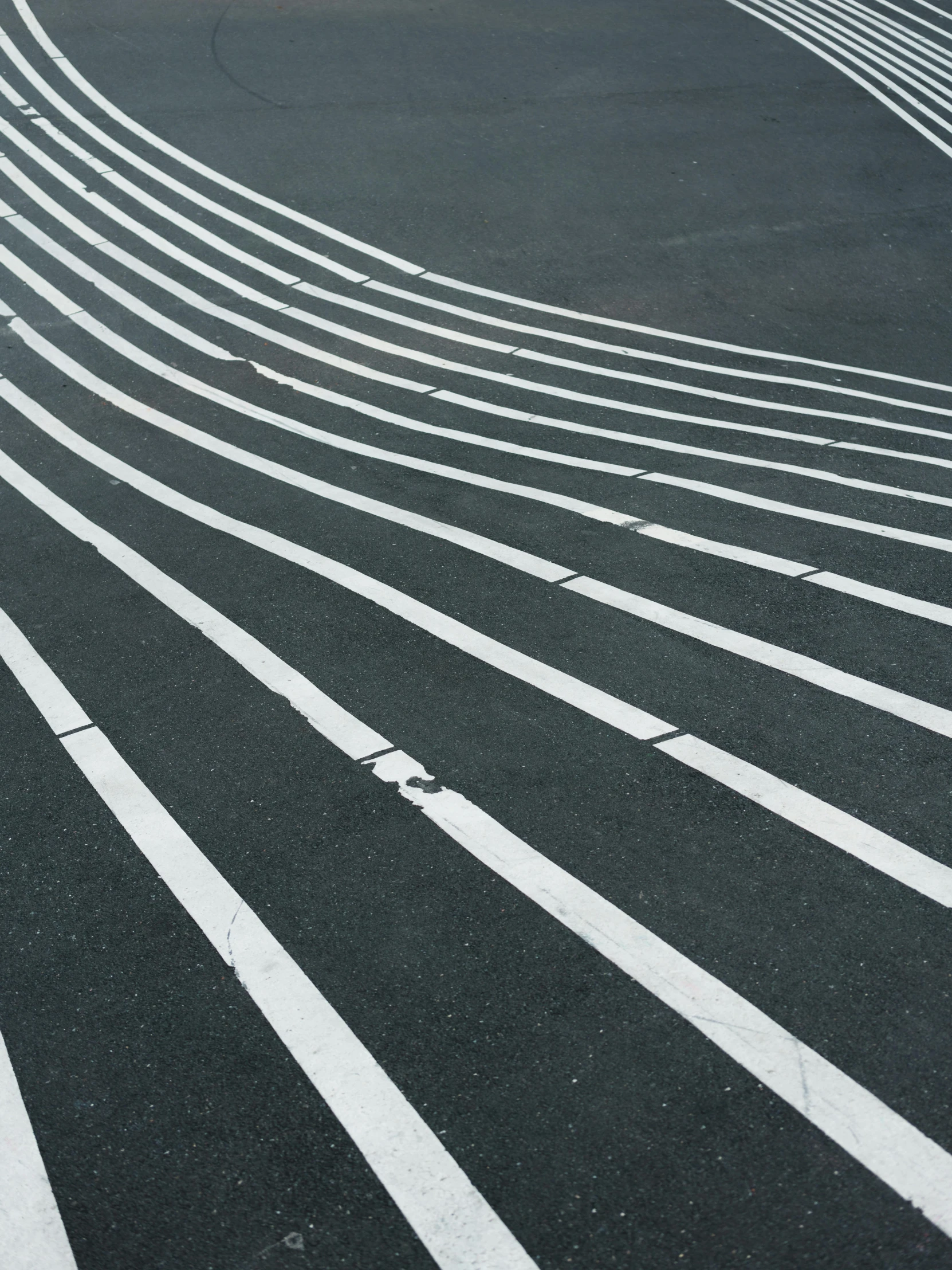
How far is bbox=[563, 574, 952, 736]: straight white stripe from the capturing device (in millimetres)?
6320

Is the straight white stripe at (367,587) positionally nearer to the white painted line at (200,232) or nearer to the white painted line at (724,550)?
the white painted line at (724,550)

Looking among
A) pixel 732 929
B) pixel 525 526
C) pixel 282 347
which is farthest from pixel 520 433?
pixel 732 929

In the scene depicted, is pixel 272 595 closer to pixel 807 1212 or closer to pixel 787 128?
pixel 807 1212

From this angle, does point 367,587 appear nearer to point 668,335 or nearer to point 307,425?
point 307,425

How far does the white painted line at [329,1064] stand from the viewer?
12.5 ft

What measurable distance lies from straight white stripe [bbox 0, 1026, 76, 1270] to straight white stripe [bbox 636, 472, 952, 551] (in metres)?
6.41

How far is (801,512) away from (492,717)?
348 centimetres

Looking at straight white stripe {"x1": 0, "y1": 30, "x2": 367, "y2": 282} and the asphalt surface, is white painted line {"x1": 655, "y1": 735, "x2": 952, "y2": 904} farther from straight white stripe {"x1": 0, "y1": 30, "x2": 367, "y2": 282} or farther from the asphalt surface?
straight white stripe {"x1": 0, "y1": 30, "x2": 367, "y2": 282}

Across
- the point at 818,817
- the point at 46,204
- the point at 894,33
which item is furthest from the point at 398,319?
the point at 894,33

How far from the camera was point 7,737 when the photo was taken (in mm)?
6508

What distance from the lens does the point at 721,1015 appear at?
454 cm

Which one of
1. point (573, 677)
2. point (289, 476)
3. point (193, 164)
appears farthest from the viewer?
point (193, 164)

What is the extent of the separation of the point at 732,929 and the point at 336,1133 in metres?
1.85

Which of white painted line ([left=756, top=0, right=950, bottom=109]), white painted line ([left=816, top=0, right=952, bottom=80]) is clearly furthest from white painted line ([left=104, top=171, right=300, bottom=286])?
white painted line ([left=816, top=0, right=952, bottom=80])
